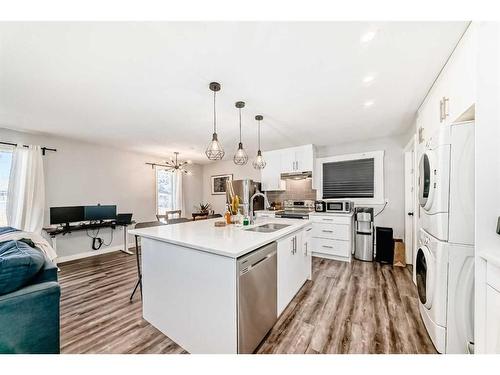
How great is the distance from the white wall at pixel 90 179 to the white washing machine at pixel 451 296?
5.50 m

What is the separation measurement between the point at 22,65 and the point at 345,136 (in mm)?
4360

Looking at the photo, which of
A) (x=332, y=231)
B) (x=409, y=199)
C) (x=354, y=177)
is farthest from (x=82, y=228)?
(x=409, y=199)

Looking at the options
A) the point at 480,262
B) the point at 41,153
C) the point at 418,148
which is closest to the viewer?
the point at 480,262

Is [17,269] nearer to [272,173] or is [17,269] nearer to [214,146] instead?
[214,146]

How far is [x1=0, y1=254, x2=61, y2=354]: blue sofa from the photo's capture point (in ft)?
3.47

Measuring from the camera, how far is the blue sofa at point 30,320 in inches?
41.7

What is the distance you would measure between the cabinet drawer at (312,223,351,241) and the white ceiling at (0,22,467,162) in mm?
1800

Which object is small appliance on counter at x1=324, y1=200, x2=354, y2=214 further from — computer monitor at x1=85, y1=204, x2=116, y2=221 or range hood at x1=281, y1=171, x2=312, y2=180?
computer monitor at x1=85, y1=204, x2=116, y2=221

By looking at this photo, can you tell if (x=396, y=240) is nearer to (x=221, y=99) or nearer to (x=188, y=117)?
(x=221, y=99)

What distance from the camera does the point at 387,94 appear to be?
7.20ft

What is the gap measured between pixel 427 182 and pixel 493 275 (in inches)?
31.5

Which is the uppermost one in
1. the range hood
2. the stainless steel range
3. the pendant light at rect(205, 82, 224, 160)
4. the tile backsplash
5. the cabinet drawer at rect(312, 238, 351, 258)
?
the pendant light at rect(205, 82, 224, 160)

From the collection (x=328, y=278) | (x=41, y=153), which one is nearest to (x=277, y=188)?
(x=328, y=278)

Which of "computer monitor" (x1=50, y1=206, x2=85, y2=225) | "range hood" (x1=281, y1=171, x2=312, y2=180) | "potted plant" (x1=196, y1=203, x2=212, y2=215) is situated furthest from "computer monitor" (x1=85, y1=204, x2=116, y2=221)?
"range hood" (x1=281, y1=171, x2=312, y2=180)
